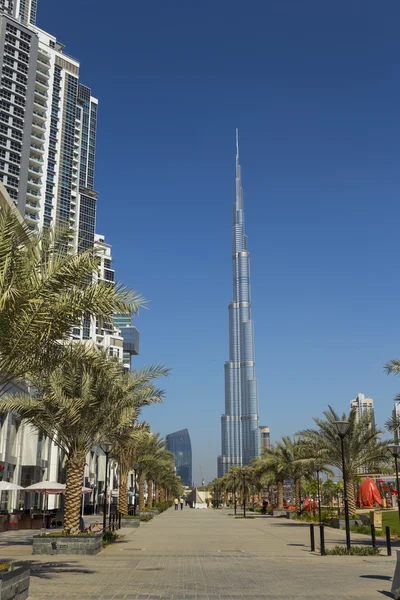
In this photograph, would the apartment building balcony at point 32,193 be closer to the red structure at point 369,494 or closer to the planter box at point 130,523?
the red structure at point 369,494

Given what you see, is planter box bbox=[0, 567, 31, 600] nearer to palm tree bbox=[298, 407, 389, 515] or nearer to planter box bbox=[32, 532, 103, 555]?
planter box bbox=[32, 532, 103, 555]

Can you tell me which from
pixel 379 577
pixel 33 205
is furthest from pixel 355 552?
pixel 33 205

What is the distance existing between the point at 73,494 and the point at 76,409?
330 centimetres

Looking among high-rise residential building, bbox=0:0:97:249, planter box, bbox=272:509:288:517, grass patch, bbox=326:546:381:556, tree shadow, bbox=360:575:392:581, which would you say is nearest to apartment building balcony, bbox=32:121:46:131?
high-rise residential building, bbox=0:0:97:249

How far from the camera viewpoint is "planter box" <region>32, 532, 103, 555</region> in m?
19.2

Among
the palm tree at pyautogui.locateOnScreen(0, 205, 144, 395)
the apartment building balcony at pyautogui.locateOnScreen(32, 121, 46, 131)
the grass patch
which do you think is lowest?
the grass patch

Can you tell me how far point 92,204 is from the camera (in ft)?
472

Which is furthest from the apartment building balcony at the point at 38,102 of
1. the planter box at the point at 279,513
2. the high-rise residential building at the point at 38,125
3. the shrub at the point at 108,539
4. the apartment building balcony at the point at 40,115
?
the shrub at the point at 108,539

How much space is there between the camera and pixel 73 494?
21.0 metres

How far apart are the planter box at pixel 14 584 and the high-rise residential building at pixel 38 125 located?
Answer: 93.1 metres

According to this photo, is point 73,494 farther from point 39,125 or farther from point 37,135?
point 39,125

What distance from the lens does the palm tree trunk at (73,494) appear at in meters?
20.6

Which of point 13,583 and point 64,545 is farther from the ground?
point 13,583

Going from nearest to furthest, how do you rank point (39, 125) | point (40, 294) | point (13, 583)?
1. point (13, 583)
2. point (40, 294)
3. point (39, 125)
